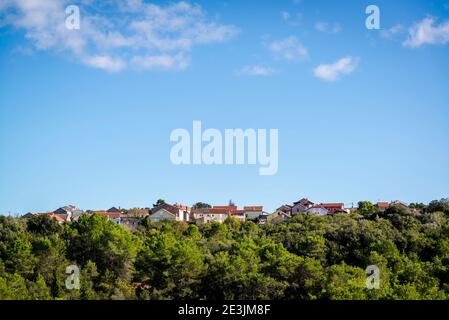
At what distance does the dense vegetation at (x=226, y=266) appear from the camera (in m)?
26.7

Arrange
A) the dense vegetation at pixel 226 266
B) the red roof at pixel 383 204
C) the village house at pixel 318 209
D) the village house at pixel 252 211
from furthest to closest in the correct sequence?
1. the village house at pixel 252 211
2. the village house at pixel 318 209
3. the red roof at pixel 383 204
4. the dense vegetation at pixel 226 266

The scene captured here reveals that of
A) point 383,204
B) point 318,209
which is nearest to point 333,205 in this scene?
point 318,209

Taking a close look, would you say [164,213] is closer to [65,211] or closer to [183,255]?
[65,211]

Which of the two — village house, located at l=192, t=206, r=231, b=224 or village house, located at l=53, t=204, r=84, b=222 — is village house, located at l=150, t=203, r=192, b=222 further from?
village house, located at l=53, t=204, r=84, b=222

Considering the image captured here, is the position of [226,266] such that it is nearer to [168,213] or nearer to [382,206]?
[168,213]

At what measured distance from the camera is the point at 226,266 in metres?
28.6

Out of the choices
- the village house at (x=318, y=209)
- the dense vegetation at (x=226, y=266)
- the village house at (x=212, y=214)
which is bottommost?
the dense vegetation at (x=226, y=266)

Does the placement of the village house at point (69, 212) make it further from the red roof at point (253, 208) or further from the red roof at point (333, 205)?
the red roof at point (333, 205)

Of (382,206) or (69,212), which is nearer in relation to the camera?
(382,206)

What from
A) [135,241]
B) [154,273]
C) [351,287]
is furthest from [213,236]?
[351,287]

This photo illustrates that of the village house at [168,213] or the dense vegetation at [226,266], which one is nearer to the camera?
the dense vegetation at [226,266]

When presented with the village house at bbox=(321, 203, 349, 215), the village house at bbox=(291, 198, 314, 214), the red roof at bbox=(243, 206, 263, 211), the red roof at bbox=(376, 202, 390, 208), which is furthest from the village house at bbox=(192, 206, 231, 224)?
the red roof at bbox=(376, 202, 390, 208)

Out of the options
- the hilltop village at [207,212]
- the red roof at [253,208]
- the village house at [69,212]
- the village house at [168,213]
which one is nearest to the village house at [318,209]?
the hilltop village at [207,212]

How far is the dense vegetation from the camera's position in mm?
26656
